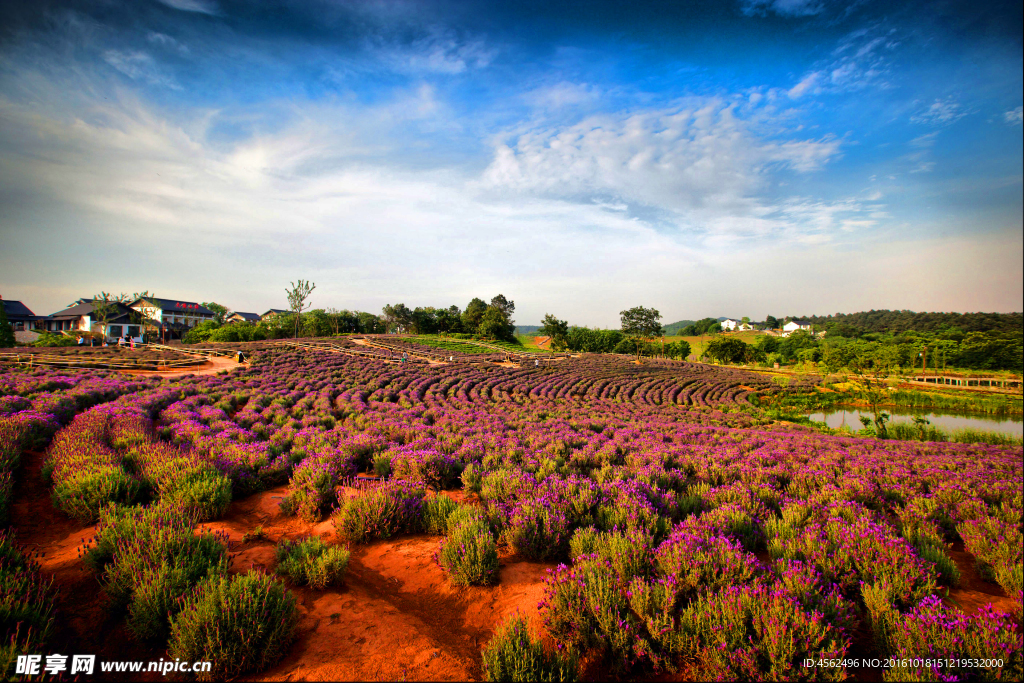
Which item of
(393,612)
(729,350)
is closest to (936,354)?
(729,350)

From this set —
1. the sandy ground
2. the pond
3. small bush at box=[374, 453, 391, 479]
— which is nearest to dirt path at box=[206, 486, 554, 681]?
the sandy ground

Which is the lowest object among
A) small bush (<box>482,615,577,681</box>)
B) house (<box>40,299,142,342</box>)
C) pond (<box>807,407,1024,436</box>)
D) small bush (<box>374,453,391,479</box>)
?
pond (<box>807,407,1024,436</box>)

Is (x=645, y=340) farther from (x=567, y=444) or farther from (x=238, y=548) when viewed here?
(x=238, y=548)

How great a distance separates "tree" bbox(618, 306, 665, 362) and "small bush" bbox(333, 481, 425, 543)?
7126 centimetres

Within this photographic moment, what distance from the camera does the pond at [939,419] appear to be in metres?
25.9

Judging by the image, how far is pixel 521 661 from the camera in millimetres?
2502

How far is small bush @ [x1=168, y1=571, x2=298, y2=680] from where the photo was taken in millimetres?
2467

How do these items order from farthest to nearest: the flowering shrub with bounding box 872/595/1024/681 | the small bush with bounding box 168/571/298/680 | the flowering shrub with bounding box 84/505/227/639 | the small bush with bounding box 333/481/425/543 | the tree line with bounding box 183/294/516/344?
1. the tree line with bounding box 183/294/516/344
2. the small bush with bounding box 333/481/425/543
3. the flowering shrub with bounding box 84/505/227/639
4. the flowering shrub with bounding box 872/595/1024/681
5. the small bush with bounding box 168/571/298/680

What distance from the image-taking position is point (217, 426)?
30.0 ft

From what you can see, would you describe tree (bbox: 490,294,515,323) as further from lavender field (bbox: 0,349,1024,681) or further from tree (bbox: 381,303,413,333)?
lavender field (bbox: 0,349,1024,681)

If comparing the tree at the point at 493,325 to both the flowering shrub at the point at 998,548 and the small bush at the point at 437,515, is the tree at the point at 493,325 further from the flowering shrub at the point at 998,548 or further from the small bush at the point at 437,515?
the flowering shrub at the point at 998,548

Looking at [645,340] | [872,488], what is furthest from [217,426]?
[645,340]

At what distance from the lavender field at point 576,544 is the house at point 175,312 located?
87251 mm

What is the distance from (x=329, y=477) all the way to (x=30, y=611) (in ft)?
9.81
